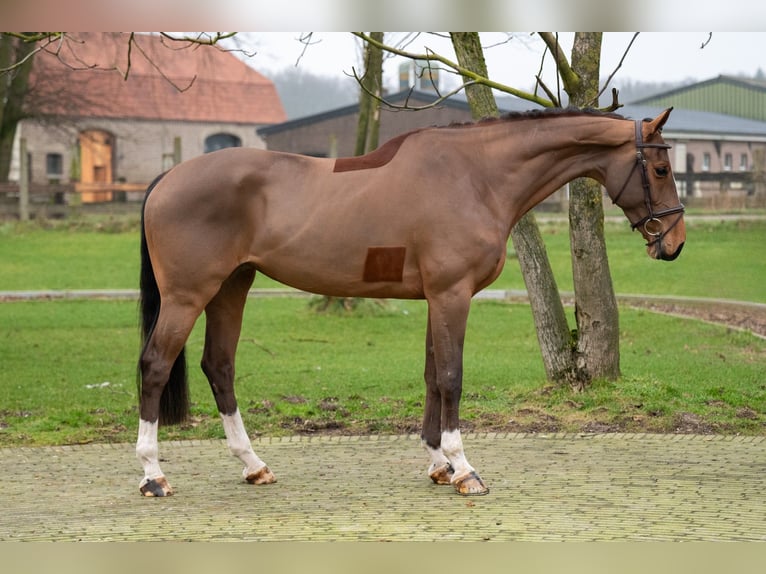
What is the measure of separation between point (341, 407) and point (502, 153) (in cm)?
351

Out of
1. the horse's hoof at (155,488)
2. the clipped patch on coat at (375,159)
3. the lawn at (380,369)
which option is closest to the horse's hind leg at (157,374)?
the horse's hoof at (155,488)

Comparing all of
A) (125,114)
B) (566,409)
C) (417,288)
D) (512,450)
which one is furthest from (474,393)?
(125,114)

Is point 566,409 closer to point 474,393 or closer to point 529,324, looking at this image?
point 474,393

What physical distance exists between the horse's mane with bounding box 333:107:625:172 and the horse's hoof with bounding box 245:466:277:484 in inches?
74.9

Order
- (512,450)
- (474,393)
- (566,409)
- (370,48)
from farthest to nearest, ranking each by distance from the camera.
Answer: (370,48)
(474,393)
(566,409)
(512,450)

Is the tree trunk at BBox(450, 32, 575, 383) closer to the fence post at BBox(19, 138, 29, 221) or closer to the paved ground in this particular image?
the paved ground

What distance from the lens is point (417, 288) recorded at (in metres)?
6.13

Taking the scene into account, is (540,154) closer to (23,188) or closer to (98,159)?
(23,188)

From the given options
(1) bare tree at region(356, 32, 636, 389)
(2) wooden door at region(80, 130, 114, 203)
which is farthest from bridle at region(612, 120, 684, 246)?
(2) wooden door at region(80, 130, 114, 203)

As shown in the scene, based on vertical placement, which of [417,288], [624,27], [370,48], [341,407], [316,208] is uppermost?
[370,48]

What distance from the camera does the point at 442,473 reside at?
635cm

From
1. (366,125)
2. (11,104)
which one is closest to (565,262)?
(366,125)

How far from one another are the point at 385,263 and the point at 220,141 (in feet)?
117

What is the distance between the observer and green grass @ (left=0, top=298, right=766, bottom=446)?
8.34m
